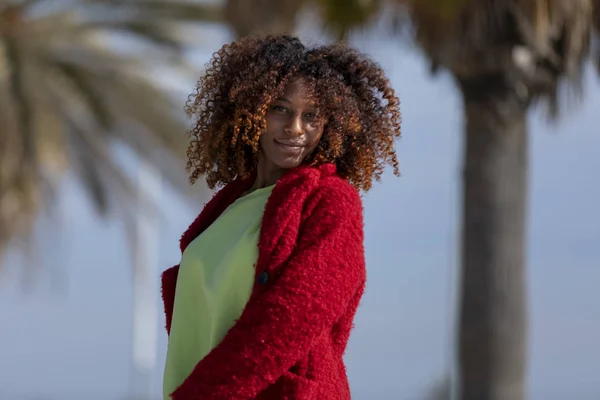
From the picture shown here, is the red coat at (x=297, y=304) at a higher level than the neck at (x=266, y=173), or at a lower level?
lower

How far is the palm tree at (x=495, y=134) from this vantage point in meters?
8.02

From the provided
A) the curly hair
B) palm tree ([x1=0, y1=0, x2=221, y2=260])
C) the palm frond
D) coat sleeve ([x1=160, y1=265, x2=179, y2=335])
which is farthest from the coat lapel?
palm tree ([x1=0, y1=0, x2=221, y2=260])

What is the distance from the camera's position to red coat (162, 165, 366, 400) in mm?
2516

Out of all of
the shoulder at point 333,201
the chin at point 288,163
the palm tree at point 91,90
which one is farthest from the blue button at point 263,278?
the palm tree at point 91,90

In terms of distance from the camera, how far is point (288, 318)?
2.52 m

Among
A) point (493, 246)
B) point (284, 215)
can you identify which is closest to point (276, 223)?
point (284, 215)

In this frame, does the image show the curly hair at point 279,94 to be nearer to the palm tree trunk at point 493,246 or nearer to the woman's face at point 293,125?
the woman's face at point 293,125

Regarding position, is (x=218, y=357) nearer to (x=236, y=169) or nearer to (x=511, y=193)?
(x=236, y=169)

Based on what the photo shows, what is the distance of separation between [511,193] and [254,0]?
2.34 m

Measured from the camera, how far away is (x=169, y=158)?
12930 millimetres

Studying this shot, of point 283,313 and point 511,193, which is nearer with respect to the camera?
point 283,313

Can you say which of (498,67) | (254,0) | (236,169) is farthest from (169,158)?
(236,169)

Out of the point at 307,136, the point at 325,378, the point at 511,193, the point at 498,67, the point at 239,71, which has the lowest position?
the point at 325,378

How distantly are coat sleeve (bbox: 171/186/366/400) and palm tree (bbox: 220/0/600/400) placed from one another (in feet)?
18.1
